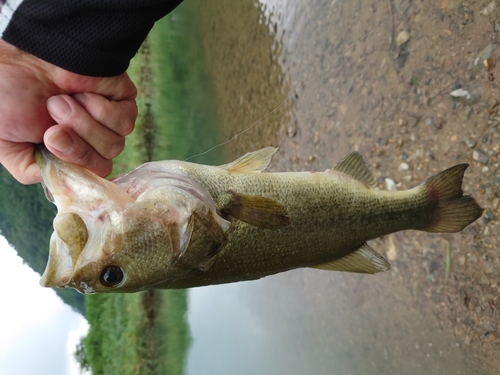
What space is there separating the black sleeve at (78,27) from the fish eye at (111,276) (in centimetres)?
60

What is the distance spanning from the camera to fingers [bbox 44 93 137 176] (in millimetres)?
1270

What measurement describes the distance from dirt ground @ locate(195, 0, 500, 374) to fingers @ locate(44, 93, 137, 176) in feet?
7.66

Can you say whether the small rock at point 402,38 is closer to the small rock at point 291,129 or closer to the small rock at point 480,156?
the small rock at point 480,156

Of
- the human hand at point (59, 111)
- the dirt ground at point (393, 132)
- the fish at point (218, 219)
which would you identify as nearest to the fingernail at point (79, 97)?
the human hand at point (59, 111)

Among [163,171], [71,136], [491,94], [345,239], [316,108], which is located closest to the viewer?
[71,136]

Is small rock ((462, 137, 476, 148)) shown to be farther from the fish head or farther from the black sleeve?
the black sleeve

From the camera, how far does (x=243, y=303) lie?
561 centimetres

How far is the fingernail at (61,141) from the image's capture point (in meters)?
1.24

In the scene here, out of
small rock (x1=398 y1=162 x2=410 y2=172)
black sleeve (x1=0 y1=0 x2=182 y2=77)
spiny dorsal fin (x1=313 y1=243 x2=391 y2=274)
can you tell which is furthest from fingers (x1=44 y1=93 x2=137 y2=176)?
small rock (x1=398 y1=162 x2=410 y2=172)

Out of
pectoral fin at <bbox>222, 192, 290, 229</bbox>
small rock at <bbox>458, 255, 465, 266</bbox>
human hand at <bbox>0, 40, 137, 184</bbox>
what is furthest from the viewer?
small rock at <bbox>458, 255, 465, 266</bbox>

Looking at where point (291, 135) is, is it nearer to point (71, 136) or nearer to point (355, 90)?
point (355, 90)

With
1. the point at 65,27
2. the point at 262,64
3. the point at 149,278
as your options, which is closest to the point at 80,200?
the point at 149,278

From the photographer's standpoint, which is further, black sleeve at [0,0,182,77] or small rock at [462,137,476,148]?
small rock at [462,137,476,148]

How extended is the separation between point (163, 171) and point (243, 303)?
14.2 ft
